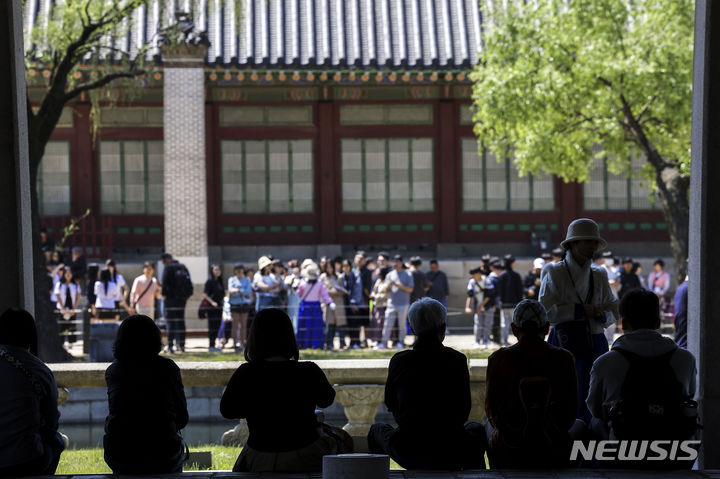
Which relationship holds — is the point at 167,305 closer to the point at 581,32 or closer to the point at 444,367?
the point at 581,32

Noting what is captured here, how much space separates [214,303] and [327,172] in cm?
749

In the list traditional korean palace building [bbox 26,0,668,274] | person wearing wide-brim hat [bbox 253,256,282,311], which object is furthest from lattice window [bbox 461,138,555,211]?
person wearing wide-brim hat [bbox 253,256,282,311]

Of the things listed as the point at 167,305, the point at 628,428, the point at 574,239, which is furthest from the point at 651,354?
the point at 167,305

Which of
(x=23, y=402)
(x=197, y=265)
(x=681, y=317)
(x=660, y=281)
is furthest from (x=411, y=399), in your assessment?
(x=197, y=265)

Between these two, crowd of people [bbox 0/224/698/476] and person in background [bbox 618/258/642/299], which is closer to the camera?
crowd of people [bbox 0/224/698/476]

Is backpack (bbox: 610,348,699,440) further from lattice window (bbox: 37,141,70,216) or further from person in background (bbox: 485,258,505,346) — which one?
lattice window (bbox: 37,141,70,216)

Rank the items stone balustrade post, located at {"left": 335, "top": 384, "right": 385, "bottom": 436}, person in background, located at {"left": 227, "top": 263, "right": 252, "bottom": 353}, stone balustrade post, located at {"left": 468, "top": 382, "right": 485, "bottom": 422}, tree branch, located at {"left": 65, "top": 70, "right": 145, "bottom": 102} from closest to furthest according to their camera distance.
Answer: stone balustrade post, located at {"left": 468, "top": 382, "right": 485, "bottom": 422} < stone balustrade post, located at {"left": 335, "top": 384, "right": 385, "bottom": 436} < tree branch, located at {"left": 65, "top": 70, "right": 145, "bottom": 102} < person in background, located at {"left": 227, "top": 263, "right": 252, "bottom": 353}

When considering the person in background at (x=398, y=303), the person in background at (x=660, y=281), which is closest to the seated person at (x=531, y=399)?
the person in background at (x=398, y=303)

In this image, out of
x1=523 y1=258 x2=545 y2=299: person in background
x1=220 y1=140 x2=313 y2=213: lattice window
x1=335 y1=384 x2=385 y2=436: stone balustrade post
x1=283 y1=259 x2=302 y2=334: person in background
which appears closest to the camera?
x1=335 y1=384 x2=385 y2=436: stone balustrade post

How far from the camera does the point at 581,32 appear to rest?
1902 cm

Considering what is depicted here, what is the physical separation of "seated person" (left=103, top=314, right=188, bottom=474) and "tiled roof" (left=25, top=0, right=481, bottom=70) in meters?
17.4

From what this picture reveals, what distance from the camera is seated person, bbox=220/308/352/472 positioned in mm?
6113

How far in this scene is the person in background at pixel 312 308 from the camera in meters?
17.2

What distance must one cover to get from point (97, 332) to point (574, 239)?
351 inches
